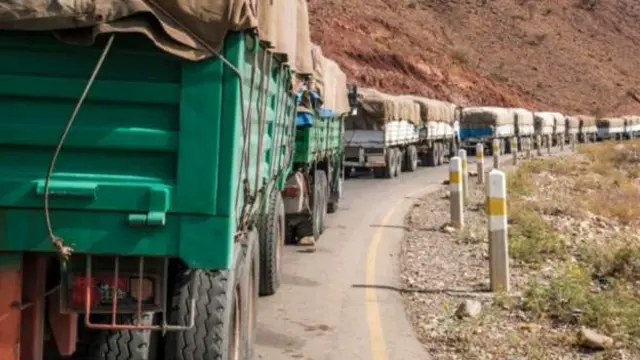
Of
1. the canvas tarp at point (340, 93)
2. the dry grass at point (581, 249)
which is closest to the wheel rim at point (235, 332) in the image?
the dry grass at point (581, 249)

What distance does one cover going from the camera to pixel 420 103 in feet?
112

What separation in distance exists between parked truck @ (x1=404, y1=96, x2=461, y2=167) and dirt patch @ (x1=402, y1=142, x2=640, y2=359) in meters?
15.8

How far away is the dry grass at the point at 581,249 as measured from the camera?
7.37 m

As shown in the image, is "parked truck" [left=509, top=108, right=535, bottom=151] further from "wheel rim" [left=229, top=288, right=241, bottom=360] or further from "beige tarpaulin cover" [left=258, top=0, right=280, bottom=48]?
"wheel rim" [left=229, top=288, right=241, bottom=360]

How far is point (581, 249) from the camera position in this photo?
1127cm

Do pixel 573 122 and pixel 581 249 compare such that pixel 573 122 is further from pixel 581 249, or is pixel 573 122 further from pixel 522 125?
pixel 581 249

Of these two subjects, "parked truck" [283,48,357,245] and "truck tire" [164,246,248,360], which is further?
"parked truck" [283,48,357,245]

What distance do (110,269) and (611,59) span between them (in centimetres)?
9050

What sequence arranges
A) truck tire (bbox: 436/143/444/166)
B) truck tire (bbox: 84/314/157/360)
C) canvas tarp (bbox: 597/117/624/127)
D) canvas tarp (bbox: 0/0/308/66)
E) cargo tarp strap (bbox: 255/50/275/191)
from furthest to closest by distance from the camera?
canvas tarp (bbox: 597/117/624/127) → truck tire (bbox: 436/143/444/166) → cargo tarp strap (bbox: 255/50/275/191) → truck tire (bbox: 84/314/157/360) → canvas tarp (bbox: 0/0/308/66)

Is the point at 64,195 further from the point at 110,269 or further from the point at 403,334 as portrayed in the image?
the point at 403,334

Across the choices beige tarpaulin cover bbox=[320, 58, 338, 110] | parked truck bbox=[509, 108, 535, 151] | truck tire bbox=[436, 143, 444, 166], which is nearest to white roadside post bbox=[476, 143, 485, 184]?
beige tarpaulin cover bbox=[320, 58, 338, 110]

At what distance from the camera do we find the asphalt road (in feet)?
22.2

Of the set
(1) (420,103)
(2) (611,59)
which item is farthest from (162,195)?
(2) (611,59)

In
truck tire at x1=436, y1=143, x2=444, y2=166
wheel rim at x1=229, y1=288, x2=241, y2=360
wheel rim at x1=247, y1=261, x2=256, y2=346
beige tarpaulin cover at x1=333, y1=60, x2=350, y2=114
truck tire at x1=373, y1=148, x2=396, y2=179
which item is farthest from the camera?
truck tire at x1=436, y1=143, x2=444, y2=166
